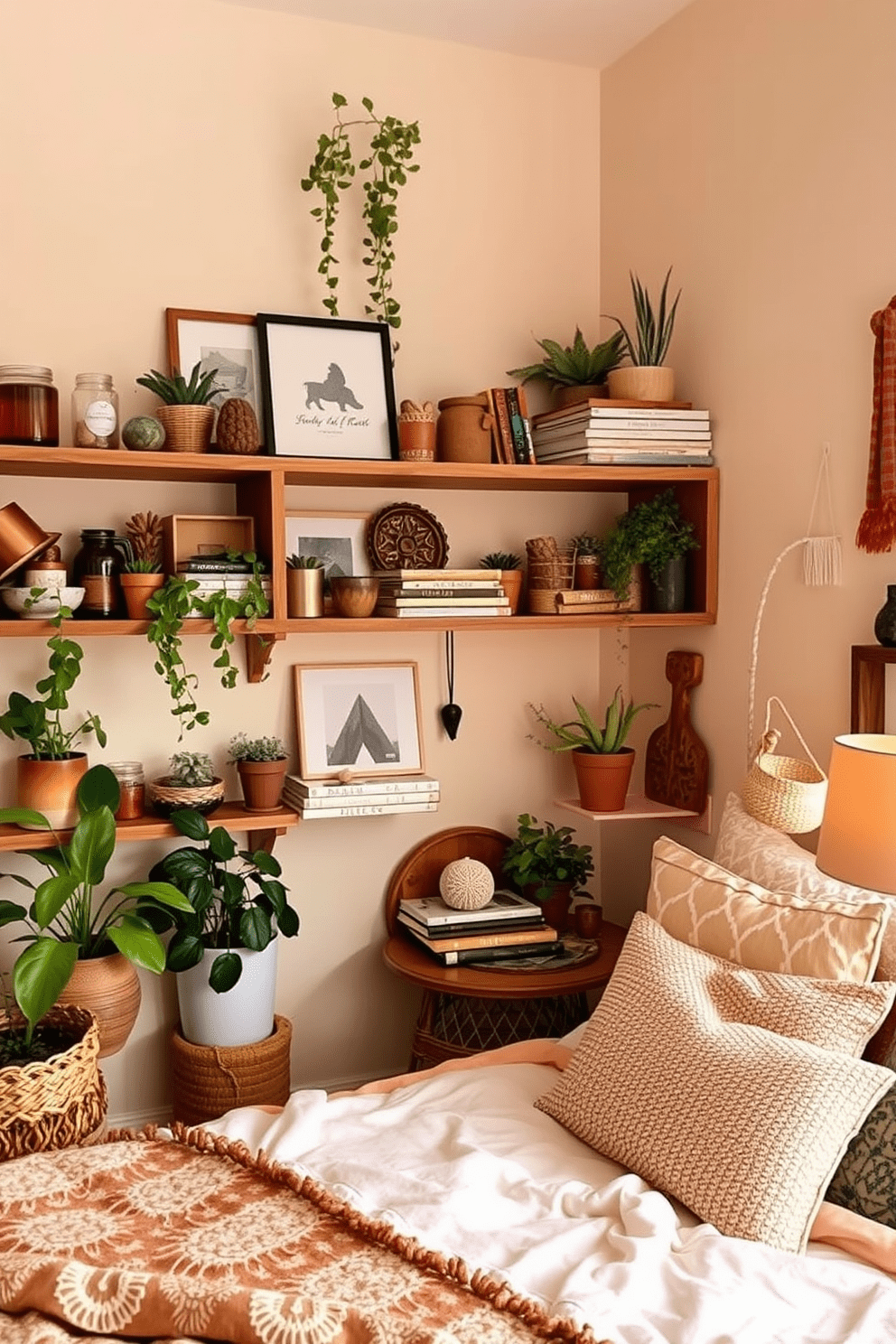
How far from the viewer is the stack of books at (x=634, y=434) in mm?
2854

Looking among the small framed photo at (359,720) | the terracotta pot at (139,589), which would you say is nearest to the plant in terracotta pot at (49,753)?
the terracotta pot at (139,589)

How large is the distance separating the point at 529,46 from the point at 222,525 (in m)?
1.45

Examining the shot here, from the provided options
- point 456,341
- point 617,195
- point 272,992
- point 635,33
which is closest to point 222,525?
point 456,341

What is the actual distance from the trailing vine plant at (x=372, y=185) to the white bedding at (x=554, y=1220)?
1.83 m

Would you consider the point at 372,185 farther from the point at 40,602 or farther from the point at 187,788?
the point at 187,788

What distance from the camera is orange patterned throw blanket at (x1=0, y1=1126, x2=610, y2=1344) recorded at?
1446 millimetres

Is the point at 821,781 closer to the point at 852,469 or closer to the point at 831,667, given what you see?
the point at 831,667

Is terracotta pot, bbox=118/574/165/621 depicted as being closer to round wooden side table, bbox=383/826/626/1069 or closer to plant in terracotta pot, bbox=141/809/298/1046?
plant in terracotta pot, bbox=141/809/298/1046

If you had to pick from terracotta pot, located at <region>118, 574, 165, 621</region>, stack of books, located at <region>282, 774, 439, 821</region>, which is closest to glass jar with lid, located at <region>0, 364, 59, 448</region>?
Result: terracotta pot, located at <region>118, 574, 165, 621</region>

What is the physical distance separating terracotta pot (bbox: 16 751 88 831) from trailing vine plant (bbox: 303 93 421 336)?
4.03 ft

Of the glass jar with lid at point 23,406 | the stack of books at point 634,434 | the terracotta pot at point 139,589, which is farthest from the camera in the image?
the stack of books at point 634,434

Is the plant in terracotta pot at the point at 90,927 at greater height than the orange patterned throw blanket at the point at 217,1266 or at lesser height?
greater

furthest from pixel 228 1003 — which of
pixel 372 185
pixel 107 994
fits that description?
pixel 372 185

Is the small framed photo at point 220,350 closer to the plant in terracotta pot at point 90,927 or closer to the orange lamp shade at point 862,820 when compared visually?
the plant in terracotta pot at point 90,927
